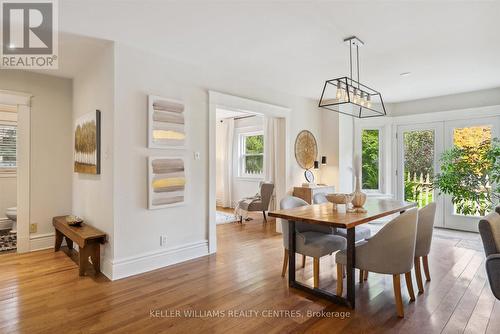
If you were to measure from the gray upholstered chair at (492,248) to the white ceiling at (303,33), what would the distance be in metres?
1.77

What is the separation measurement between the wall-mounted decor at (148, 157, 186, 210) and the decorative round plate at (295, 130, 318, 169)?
253cm

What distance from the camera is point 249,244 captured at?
4.43 metres

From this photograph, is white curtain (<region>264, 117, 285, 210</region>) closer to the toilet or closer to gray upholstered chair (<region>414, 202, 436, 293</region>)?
gray upholstered chair (<region>414, 202, 436, 293</region>)

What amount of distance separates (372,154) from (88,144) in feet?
17.7

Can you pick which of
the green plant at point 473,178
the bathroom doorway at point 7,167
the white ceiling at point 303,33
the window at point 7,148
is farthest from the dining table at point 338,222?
the window at point 7,148

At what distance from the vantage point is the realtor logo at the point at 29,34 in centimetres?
241

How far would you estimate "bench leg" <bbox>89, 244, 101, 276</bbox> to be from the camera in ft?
10.5

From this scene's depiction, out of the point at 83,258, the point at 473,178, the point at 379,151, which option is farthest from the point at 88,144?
the point at 473,178

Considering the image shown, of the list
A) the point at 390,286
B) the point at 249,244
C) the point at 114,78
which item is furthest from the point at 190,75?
the point at 390,286

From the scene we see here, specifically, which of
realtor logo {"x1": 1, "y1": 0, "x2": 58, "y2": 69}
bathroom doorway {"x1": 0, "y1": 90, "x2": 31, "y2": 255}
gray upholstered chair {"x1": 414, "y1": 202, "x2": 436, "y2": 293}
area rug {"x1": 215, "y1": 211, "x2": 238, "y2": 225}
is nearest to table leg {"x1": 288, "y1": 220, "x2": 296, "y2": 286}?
gray upholstered chair {"x1": 414, "y1": 202, "x2": 436, "y2": 293}

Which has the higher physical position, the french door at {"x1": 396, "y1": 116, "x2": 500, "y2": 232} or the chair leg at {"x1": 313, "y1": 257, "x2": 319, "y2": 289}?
the french door at {"x1": 396, "y1": 116, "x2": 500, "y2": 232}

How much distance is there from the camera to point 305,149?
5543mm

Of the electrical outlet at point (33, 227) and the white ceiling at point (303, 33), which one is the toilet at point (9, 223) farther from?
the white ceiling at point (303, 33)

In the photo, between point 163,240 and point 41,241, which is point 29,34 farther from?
point 41,241
